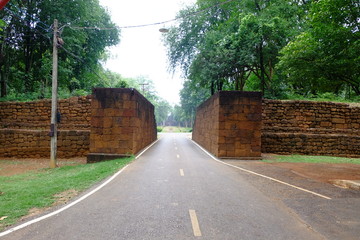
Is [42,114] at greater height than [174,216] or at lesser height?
greater

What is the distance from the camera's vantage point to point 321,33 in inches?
693

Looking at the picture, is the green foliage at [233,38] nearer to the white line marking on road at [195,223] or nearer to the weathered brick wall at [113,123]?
the weathered brick wall at [113,123]

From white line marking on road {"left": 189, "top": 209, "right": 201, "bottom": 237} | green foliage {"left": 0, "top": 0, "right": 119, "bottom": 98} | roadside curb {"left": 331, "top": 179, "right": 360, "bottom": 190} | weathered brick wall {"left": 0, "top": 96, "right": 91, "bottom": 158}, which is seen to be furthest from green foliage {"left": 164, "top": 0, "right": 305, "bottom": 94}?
white line marking on road {"left": 189, "top": 209, "right": 201, "bottom": 237}

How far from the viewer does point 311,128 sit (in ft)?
59.4

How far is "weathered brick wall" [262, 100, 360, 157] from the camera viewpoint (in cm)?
1697

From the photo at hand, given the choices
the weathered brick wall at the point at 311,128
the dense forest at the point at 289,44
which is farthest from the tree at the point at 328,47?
the weathered brick wall at the point at 311,128

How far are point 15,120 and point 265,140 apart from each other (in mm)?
21253

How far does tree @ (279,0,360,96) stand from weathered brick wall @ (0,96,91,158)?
1862cm

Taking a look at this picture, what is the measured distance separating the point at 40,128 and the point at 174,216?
1866 centimetres

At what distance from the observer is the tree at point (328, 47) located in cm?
1711

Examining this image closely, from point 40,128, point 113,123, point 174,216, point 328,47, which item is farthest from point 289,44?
point 40,128

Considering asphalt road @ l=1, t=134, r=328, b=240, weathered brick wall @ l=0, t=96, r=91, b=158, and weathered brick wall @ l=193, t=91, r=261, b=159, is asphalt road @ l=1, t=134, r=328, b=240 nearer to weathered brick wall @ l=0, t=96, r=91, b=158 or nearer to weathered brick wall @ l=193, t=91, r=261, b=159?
weathered brick wall @ l=193, t=91, r=261, b=159

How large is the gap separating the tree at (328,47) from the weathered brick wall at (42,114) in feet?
60.6

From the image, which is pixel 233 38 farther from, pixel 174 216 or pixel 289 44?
pixel 174 216
